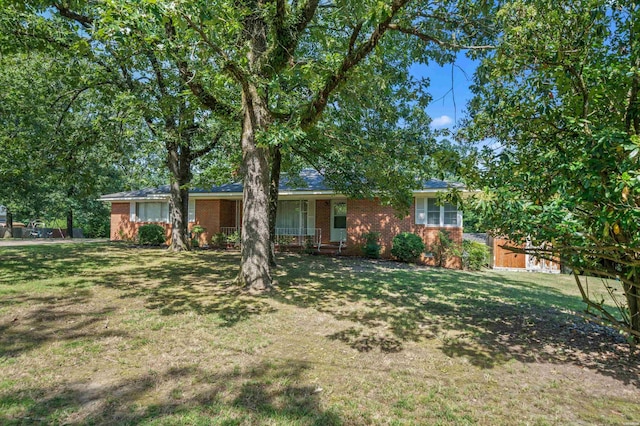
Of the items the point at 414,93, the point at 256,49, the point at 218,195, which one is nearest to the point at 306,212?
the point at 218,195

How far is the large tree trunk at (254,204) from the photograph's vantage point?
817cm

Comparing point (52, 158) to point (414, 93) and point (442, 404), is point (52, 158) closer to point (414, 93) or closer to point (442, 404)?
point (414, 93)

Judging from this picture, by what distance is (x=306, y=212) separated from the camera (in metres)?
19.8

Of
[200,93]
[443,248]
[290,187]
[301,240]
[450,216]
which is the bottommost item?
[443,248]

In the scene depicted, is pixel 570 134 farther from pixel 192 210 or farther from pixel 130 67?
pixel 192 210

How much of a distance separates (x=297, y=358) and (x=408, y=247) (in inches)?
456

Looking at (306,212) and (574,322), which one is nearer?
(574,322)

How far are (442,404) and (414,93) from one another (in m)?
8.52

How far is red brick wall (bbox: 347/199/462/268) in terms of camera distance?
15984 mm

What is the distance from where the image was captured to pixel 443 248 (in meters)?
15.7

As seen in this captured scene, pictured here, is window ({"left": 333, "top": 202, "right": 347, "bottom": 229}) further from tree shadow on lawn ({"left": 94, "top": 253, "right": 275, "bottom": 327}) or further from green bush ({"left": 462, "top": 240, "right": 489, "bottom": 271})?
tree shadow on lawn ({"left": 94, "top": 253, "right": 275, "bottom": 327})

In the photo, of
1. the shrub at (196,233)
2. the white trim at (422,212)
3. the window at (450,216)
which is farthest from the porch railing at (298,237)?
the window at (450,216)

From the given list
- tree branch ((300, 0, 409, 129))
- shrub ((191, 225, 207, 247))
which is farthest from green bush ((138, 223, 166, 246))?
tree branch ((300, 0, 409, 129))

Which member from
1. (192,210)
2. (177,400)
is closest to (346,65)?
(177,400)
